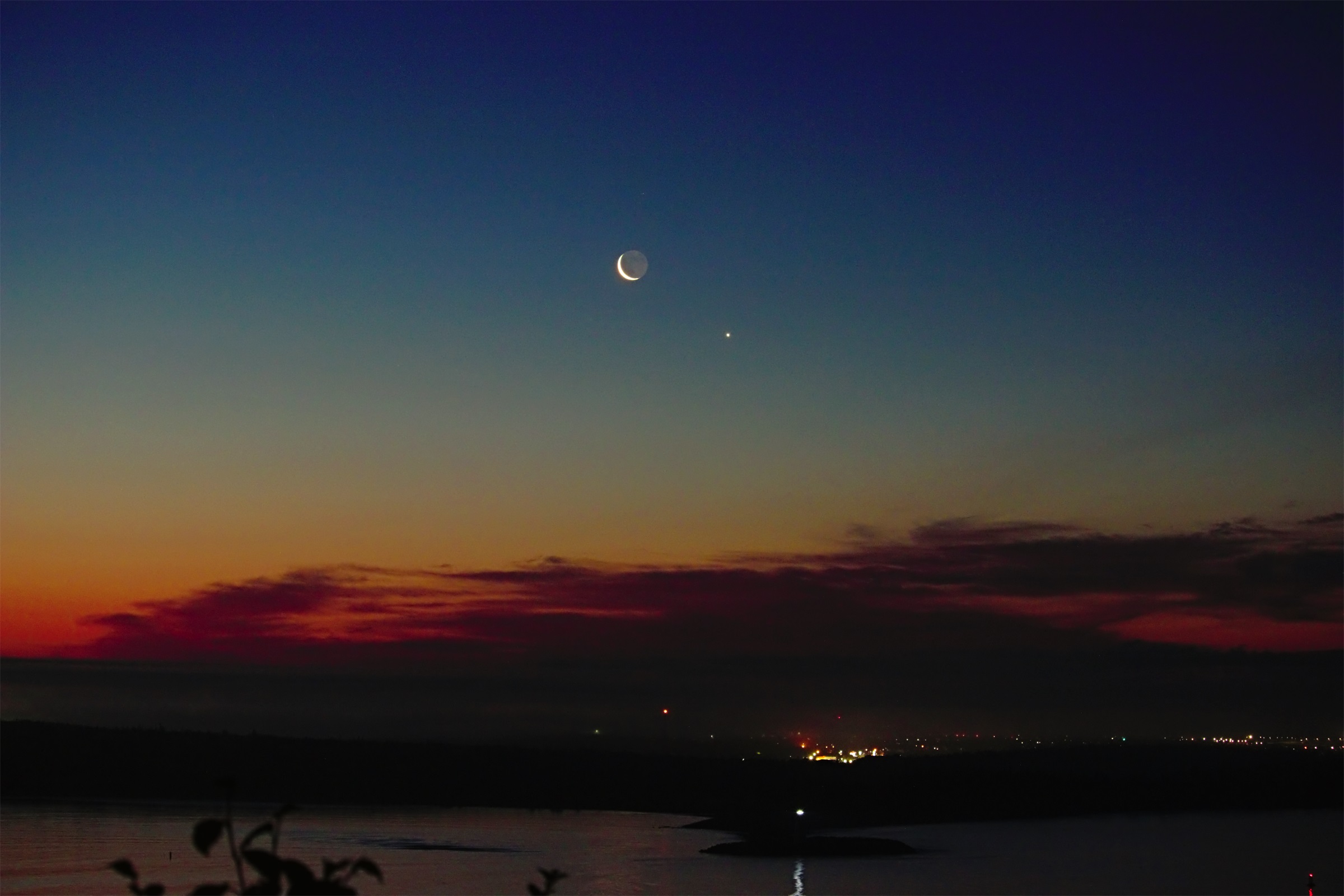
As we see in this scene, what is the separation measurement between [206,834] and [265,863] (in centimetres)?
28

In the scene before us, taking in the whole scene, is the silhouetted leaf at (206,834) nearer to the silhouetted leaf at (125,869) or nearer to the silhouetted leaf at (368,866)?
the silhouetted leaf at (125,869)

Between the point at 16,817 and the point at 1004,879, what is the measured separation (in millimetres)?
57887

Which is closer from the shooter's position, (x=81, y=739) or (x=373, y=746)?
(x=81, y=739)

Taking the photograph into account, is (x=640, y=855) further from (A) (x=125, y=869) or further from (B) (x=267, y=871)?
(A) (x=125, y=869)

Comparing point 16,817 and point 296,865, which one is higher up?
point 296,865

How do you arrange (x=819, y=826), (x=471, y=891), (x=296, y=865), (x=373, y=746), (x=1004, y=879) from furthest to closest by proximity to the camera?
(x=373, y=746) < (x=819, y=826) < (x=1004, y=879) < (x=471, y=891) < (x=296, y=865)

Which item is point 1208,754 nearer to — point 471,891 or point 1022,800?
point 1022,800

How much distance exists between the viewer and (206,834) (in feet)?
15.6

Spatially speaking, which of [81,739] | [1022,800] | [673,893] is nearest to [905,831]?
[1022,800]

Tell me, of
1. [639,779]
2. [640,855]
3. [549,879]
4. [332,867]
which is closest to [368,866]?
[332,867]

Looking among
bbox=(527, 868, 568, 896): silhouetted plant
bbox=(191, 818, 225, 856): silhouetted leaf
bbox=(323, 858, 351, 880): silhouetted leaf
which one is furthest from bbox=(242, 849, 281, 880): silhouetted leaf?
bbox=(527, 868, 568, 896): silhouetted plant

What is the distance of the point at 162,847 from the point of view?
65.2 metres

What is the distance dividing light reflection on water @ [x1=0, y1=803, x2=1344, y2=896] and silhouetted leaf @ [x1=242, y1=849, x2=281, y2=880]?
158 ft

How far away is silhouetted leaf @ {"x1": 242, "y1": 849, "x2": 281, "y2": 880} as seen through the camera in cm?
488
